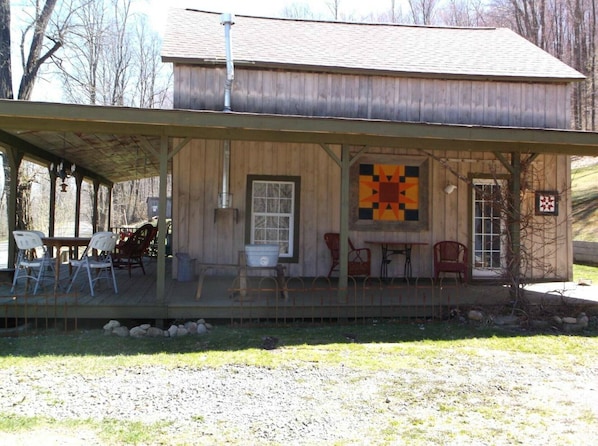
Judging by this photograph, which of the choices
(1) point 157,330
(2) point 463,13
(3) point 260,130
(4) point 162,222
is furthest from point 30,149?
(2) point 463,13

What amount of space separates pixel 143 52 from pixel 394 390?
85.2 ft

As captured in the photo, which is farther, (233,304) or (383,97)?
(383,97)

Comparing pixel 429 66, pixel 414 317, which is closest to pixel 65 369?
pixel 414 317

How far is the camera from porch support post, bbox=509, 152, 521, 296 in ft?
21.5

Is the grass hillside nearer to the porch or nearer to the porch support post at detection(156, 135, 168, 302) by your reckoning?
the porch

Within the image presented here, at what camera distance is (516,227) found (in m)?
6.74

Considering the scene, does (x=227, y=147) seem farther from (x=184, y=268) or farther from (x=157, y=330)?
(x=157, y=330)

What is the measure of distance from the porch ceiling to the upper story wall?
4.68 feet

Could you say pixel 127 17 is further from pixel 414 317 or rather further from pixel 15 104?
pixel 414 317

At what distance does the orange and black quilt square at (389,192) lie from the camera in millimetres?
8750

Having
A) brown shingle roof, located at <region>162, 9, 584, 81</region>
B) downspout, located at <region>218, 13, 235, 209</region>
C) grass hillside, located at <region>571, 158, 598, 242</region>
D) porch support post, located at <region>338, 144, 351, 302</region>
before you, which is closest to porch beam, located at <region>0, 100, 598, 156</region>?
porch support post, located at <region>338, 144, 351, 302</region>

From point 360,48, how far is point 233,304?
6049mm

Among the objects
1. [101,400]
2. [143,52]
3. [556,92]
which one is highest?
[143,52]

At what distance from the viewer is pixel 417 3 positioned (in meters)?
27.6
